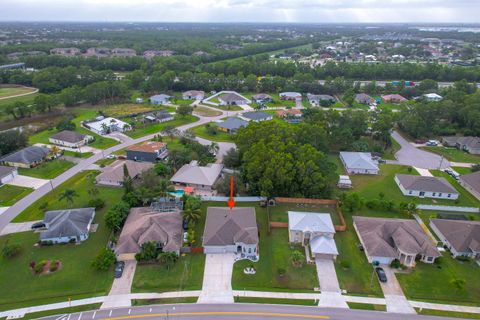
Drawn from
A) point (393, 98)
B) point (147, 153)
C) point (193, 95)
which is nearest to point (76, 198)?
point (147, 153)

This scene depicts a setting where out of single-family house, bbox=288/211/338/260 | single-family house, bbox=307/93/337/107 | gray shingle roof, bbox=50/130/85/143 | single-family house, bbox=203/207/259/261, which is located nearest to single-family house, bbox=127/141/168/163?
gray shingle roof, bbox=50/130/85/143

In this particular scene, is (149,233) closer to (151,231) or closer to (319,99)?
(151,231)

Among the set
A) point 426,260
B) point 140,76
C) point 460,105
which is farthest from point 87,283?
point 140,76

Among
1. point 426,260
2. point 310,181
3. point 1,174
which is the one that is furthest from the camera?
point 1,174

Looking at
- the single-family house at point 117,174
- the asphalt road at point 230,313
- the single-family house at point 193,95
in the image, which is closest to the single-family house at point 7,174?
the single-family house at point 117,174

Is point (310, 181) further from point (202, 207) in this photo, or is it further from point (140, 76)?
point (140, 76)

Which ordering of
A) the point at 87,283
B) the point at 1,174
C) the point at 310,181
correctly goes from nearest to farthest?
the point at 87,283, the point at 310,181, the point at 1,174
